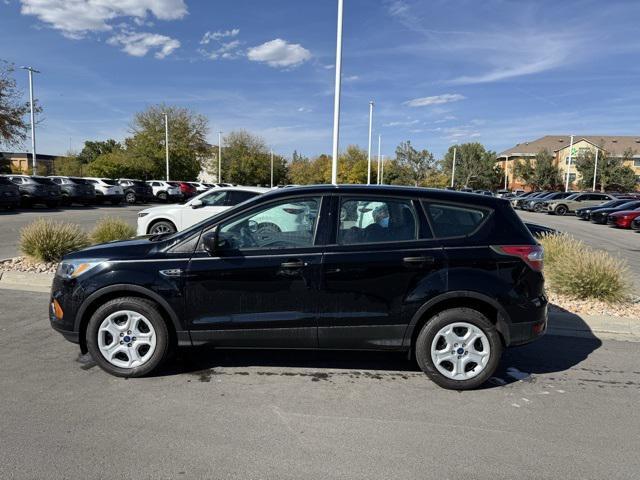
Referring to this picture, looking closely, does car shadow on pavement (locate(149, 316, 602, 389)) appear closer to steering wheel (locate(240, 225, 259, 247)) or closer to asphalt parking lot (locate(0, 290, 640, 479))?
asphalt parking lot (locate(0, 290, 640, 479))

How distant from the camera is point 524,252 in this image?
4.12 metres

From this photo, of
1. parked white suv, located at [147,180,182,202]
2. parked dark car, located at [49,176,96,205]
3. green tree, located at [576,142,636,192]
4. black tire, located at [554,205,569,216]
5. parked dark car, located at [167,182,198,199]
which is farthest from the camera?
green tree, located at [576,142,636,192]

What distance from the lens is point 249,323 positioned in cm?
408

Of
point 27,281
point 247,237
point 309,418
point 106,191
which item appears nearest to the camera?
point 309,418

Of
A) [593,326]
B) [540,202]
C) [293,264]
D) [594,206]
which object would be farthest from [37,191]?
[540,202]

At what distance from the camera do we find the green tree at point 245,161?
70750 millimetres

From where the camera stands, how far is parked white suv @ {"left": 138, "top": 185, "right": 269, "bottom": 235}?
11.5m

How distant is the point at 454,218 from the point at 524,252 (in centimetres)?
65

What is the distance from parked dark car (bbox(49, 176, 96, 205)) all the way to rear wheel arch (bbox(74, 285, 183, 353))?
26427mm

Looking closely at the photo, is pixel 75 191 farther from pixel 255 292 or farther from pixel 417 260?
pixel 417 260

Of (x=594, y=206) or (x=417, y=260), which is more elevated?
(x=594, y=206)

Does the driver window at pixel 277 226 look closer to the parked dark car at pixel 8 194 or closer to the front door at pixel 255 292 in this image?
the front door at pixel 255 292

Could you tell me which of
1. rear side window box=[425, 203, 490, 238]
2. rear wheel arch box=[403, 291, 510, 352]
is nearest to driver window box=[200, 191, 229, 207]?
rear side window box=[425, 203, 490, 238]

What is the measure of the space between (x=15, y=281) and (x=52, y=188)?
20.2 m
